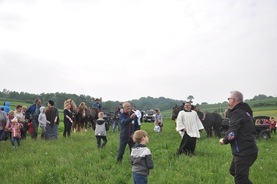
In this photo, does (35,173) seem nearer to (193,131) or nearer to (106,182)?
(106,182)

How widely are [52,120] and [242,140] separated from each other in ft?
33.6

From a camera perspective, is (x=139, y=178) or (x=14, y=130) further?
(x=14, y=130)

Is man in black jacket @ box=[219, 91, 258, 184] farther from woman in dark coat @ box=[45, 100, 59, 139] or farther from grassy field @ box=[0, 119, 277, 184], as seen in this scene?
woman in dark coat @ box=[45, 100, 59, 139]

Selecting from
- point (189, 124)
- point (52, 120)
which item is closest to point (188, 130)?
point (189, 124)

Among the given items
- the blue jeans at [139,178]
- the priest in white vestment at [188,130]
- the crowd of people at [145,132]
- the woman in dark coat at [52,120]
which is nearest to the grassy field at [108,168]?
the priest in white vestment at [188,130]

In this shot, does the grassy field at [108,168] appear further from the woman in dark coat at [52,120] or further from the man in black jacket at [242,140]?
the woman in dark coat at [52,120]

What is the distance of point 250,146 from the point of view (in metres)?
5.26

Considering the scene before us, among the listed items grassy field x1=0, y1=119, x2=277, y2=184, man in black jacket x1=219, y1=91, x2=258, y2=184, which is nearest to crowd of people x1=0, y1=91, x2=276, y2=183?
man in black jacket x1=219, y1=91, x2=258, y2=184

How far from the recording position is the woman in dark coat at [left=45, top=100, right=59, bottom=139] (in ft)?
45.0

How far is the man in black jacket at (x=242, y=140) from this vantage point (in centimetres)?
521

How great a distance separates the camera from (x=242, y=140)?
5293mm

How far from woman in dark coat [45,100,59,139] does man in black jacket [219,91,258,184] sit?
9848mm

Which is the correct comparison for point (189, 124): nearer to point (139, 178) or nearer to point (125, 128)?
point (125, 128)

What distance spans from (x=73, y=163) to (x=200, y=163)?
3.44m
